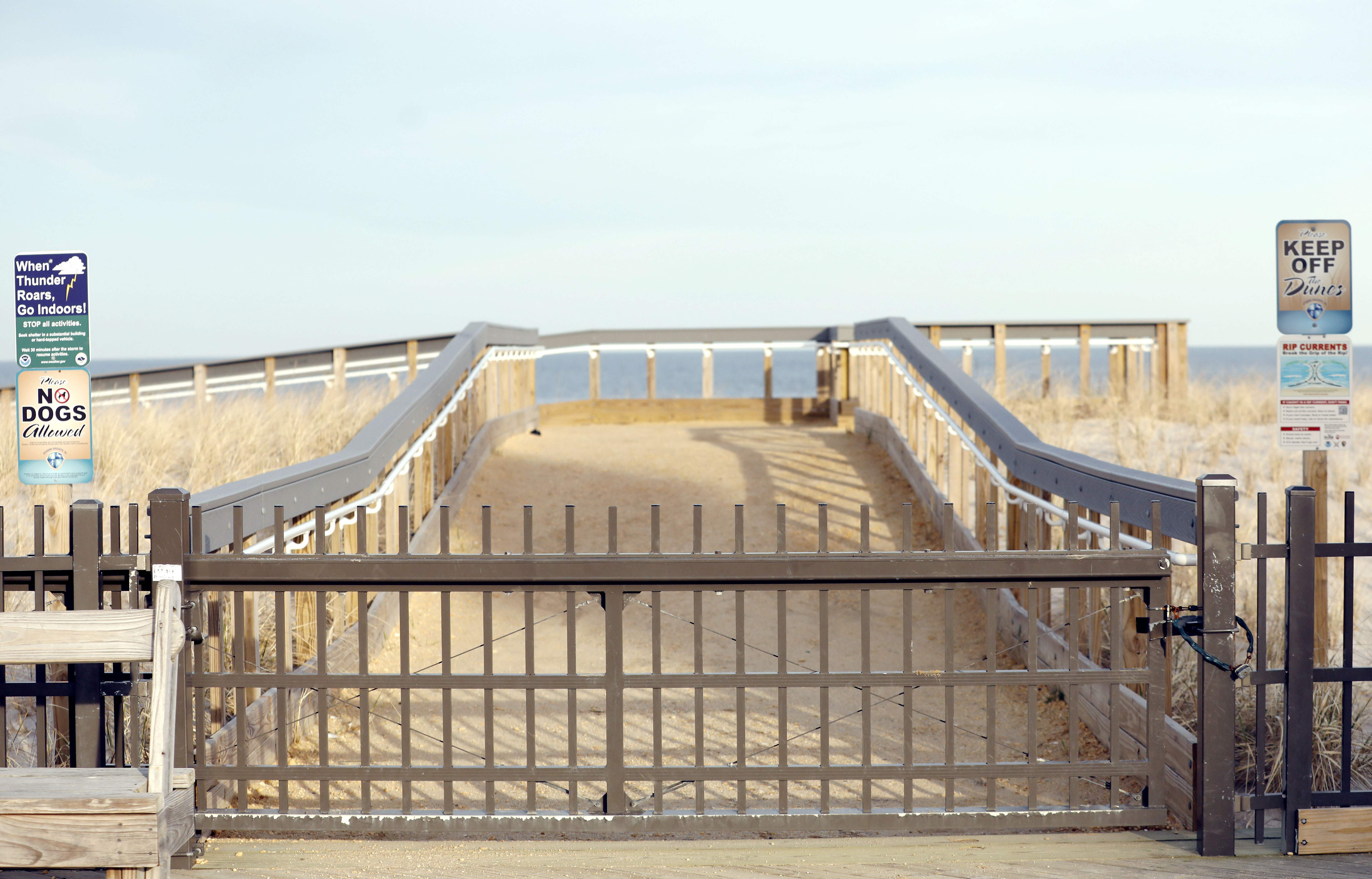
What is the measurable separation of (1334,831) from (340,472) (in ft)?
15.5

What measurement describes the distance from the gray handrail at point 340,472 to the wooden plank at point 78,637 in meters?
0.52

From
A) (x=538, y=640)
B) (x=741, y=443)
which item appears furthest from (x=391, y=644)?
(x=741, y=443)

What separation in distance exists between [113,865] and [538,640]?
385 cm

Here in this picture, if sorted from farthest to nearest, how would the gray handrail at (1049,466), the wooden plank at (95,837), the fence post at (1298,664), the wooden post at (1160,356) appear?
the wooden post at (1160,356), the gray handrail at (1049,466), the fence post at (1298,664), the wooden plank at (95,837)

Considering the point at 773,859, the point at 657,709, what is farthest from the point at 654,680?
the point at 773,859

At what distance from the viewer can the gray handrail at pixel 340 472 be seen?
14.2 feet

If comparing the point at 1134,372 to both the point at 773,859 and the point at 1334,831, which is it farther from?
the point at 773,859

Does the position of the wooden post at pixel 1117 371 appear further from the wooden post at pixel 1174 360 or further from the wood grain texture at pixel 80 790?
the wood grain texture at pixel 80 790

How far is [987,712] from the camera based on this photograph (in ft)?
13.1

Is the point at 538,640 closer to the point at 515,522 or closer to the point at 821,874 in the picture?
the point at 515,522

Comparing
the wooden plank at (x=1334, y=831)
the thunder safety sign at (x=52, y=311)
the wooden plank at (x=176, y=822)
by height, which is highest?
the thunder safety sign at (x=52, y=311)

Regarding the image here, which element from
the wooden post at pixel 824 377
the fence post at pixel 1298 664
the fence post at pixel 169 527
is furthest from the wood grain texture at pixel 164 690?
the wooden post at pixel 824 377

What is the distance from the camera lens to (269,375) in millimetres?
15227

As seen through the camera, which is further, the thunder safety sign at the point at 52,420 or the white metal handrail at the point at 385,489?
the thunder safety sign at the point at 52,420
